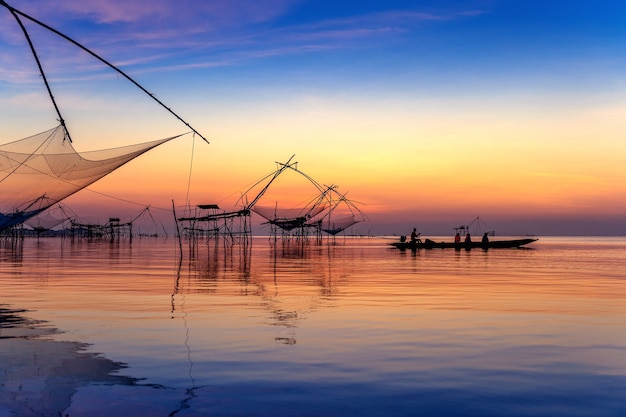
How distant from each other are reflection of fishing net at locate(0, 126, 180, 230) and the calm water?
9.24ft

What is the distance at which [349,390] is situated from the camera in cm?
552

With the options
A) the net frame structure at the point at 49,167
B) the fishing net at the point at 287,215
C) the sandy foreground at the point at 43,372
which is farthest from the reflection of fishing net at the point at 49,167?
the fishing net at the point at 287,215

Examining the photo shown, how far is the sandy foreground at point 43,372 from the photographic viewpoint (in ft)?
16.4

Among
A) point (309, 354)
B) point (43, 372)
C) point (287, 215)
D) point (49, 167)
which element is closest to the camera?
point (43, 372)

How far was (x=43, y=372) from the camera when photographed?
6.02m

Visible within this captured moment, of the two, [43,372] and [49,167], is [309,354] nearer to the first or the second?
[43,372]

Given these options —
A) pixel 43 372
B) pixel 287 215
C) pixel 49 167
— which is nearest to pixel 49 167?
pixel 49 167

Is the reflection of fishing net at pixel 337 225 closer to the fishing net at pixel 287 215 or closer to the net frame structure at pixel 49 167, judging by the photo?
the fishing net at pixel 287 215

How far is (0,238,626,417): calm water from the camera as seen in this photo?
5.14 m

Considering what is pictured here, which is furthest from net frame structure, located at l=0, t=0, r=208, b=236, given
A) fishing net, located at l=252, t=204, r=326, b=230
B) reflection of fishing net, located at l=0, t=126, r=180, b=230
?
fishing net, located at l=252, t=204, r=326, b=230

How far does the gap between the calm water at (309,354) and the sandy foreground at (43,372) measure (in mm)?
21

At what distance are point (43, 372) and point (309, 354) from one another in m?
2.86

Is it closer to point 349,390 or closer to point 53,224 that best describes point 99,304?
point 349,390

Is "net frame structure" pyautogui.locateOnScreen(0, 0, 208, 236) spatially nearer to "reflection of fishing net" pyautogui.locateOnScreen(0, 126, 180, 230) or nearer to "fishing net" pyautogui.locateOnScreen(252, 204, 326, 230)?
"reflection of fishing net" pyautogui.locateOnScreen(0, 126, 180, 230)
